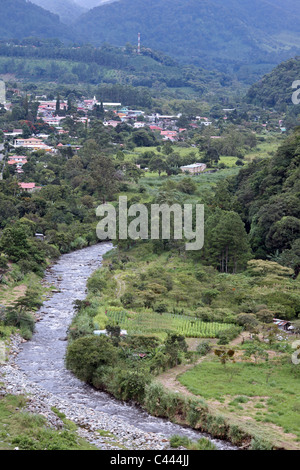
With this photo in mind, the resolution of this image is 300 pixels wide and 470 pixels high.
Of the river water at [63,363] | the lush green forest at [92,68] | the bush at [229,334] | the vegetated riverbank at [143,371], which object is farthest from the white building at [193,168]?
the lush green forest at [92,68]

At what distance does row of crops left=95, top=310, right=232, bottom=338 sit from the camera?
27.4 metres

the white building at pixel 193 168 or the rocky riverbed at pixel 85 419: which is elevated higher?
the white building at pixel 193 168

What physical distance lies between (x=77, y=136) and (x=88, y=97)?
144 ft

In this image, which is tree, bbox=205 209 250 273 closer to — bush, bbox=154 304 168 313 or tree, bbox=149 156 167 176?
bush, bbox=154 304 168 313

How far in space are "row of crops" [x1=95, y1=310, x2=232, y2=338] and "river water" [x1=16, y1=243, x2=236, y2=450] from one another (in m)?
2.68

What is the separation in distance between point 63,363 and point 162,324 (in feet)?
17.3

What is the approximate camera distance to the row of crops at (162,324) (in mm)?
27422

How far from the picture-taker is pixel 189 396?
21.0 meters

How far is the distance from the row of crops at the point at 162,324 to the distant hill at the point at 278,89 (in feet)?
316

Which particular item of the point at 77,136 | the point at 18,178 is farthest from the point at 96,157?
the point at 77,136

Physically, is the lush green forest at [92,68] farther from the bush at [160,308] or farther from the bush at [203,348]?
the bush at [203,348]

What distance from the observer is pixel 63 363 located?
82.5 ft
